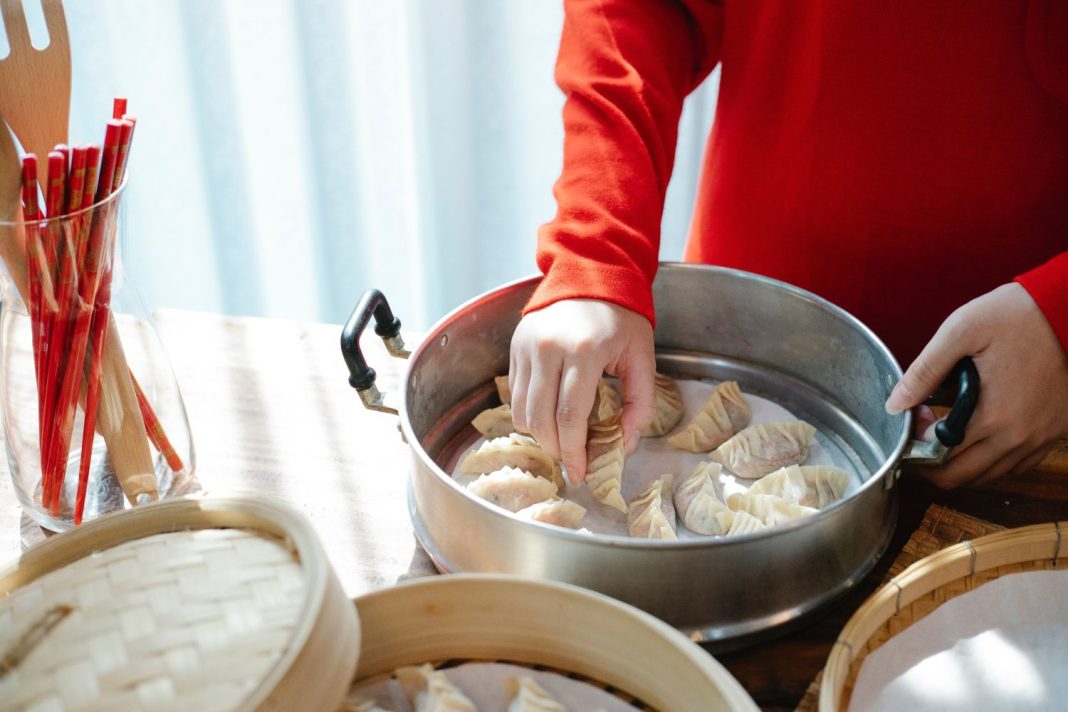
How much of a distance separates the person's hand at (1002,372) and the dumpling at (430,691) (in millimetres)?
521

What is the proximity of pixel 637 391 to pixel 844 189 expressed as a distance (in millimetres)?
424

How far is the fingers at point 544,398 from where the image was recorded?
0.95m

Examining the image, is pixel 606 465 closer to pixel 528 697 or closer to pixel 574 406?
pixel 574 406

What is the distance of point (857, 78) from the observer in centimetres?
114

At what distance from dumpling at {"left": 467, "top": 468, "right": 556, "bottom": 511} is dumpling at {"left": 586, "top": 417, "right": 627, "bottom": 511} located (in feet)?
0.18

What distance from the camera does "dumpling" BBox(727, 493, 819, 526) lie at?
3.23ft

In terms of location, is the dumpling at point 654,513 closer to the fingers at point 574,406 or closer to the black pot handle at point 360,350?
the fingers at point 574,406

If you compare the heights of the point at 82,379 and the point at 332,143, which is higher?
the point at 82,379

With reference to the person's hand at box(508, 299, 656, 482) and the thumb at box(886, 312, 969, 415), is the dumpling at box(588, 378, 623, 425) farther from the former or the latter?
the thumb at box(886, 312, 969, 415)

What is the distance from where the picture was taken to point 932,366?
0.92m

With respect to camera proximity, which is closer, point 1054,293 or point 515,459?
point 1054,293

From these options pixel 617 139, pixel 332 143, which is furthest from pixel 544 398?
pixel 332 143

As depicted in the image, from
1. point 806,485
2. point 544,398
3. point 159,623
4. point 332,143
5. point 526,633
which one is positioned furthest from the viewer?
point 332,143

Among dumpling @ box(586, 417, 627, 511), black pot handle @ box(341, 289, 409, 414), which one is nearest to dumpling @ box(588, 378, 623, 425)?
dumpling @ box(586, 417, 627, 511)
